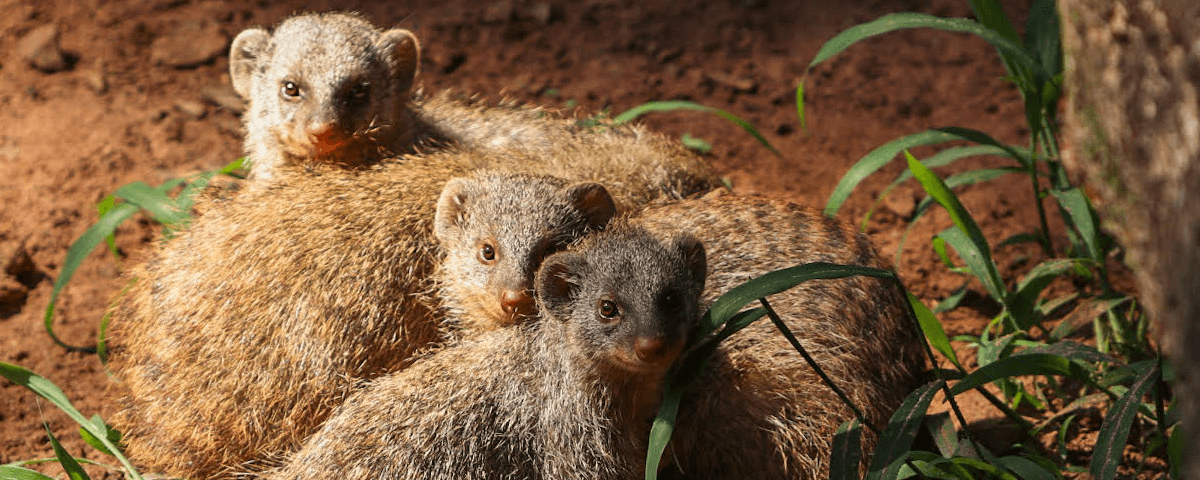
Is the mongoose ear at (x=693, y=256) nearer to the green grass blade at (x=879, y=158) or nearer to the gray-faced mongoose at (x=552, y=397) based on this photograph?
the gray-faced mongoose at (x=552, y=397)

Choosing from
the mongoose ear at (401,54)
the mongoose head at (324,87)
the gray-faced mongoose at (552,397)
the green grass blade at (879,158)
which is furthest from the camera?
the mongoose ear at (401,54)

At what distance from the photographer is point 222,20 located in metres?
5.19

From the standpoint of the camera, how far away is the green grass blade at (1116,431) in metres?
2.16

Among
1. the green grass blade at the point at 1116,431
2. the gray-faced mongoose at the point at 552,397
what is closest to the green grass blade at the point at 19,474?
the gray-faced mongoose at the point at 552,397

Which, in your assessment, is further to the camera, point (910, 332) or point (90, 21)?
point (90, 21)

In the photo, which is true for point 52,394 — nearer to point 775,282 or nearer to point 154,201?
point 154,201

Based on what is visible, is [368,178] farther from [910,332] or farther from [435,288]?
[910,332]

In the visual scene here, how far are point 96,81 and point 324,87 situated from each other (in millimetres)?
2047

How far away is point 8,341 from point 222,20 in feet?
7.23

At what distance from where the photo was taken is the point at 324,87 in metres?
3.30

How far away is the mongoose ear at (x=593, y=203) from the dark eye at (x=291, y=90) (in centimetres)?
112

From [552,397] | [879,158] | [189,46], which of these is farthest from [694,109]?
[189,46]

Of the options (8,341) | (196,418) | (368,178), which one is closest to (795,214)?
(368,178)

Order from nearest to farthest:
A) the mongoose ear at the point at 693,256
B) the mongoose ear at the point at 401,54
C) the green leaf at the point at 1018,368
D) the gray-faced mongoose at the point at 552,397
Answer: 1. the green leaf at the point at 1018,368
2. the gray-faced mongoose at the point at 552,397
3. the mongoose ear at the point at 693,256
4. the mongoose ear at the point at 401,54
